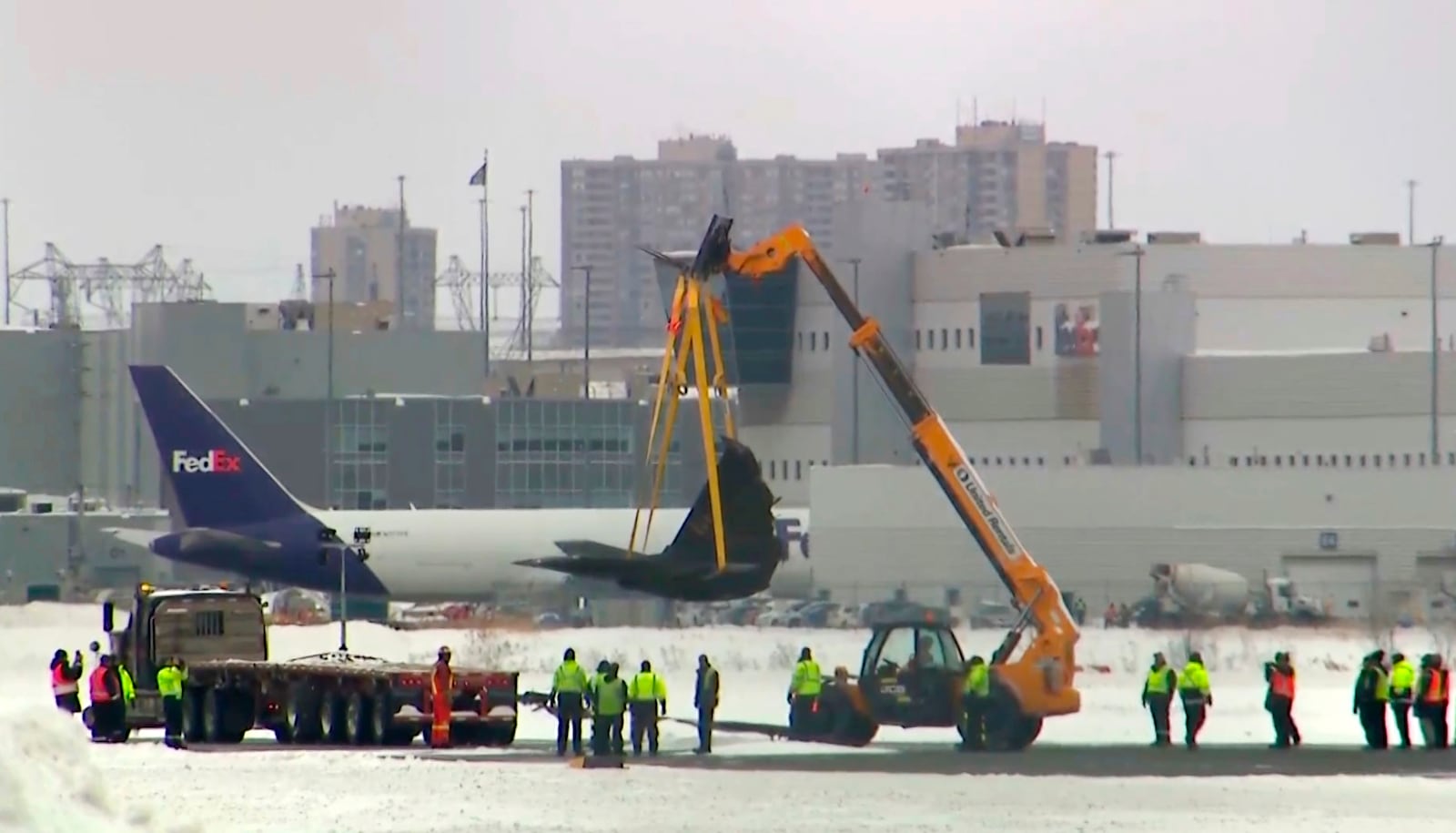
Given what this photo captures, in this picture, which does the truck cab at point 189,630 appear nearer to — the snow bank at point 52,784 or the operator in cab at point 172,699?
the operator in cab at point 172,699

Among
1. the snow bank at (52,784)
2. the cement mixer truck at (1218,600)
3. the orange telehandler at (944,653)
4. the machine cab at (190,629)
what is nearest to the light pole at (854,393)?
the cement mixer truck at (1218,600)

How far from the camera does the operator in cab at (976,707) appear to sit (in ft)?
141

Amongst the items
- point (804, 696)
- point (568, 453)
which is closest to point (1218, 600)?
point (804, 696)

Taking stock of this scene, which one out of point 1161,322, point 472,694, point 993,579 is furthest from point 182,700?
point 1161,322

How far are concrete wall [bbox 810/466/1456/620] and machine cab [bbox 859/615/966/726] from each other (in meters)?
51.7

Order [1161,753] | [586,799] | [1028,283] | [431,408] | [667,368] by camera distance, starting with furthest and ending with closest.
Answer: [431,408] < [1028,283] < [667,368] < [1161,753] < [586,799]

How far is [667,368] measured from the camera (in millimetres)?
45906

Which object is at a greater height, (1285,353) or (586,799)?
(1285,353)

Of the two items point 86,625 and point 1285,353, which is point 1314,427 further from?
point 86,625

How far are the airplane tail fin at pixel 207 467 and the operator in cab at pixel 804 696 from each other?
46904 mm

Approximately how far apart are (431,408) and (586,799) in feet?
369

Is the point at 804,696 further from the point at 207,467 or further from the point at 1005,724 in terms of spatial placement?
the point at 207,467

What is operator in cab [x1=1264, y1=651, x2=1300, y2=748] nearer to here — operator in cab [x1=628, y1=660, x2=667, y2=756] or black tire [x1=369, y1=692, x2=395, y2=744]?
operator in cab [x1=628, y1=660, x2=667, y2=756]

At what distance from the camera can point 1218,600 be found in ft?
299
